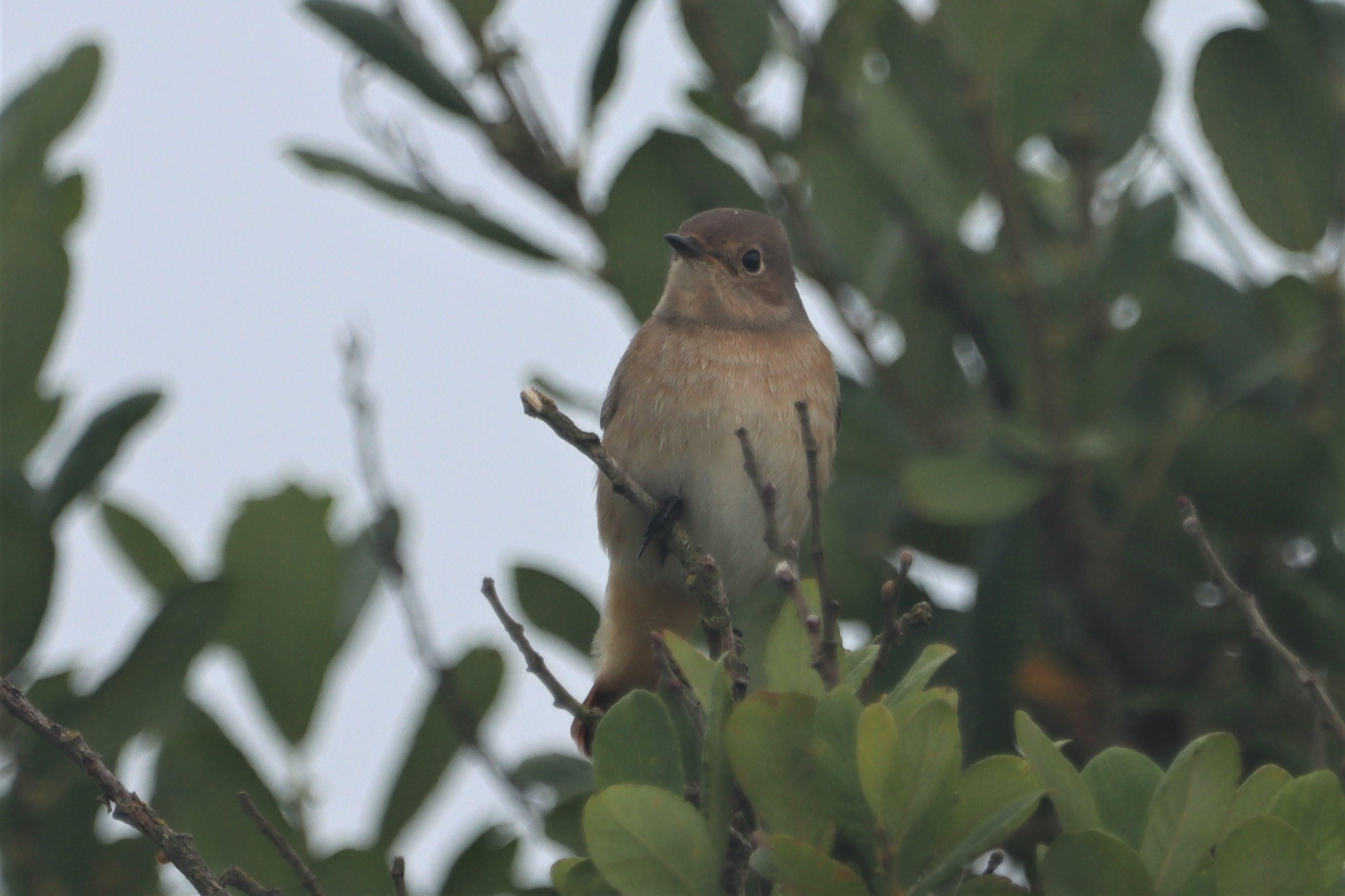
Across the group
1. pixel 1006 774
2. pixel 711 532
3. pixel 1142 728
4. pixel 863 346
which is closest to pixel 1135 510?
pixel 1142 728

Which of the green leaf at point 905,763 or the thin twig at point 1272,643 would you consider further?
the thin twig at point 1272,643

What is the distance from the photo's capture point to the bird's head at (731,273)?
15.5 ft

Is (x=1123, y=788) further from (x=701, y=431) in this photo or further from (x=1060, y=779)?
(x=701, y=431)

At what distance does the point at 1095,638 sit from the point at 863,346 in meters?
1.03

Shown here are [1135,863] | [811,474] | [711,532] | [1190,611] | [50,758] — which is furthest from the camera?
[711,532]

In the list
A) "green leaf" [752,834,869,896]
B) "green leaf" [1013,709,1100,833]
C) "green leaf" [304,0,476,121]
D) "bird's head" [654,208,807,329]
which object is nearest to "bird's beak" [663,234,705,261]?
"bird's head" [654,208,807,329]

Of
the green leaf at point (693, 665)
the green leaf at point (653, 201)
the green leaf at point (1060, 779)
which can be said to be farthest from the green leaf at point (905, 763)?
the green leaf at point (653, 201)

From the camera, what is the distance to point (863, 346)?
434 cm

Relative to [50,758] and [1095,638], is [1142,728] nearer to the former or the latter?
[1095,638]

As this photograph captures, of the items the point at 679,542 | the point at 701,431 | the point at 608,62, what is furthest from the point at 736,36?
the point at 679,542

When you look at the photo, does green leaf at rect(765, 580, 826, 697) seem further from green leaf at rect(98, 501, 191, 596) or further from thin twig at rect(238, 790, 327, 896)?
green leaf at rect(98, 501, 191, 596)

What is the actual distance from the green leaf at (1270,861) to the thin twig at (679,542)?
93 centimetres

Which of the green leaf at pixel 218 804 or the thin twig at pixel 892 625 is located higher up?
the thin twig at pixel 892 625

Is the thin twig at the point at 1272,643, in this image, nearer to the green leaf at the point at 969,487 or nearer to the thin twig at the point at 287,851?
the green leaf at the point at 969,487
